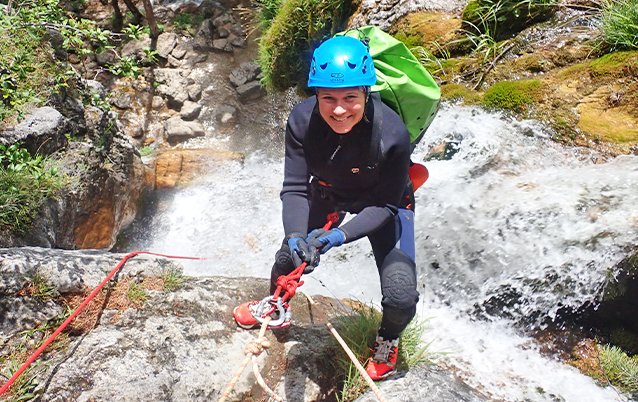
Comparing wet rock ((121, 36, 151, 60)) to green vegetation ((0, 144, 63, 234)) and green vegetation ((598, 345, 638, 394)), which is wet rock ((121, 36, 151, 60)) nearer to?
green vegetation ((0, 144, 63, 234))

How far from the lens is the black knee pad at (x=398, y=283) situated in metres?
2.60

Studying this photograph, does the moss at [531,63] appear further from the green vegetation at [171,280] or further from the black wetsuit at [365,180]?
the green vegetation at [171,280]

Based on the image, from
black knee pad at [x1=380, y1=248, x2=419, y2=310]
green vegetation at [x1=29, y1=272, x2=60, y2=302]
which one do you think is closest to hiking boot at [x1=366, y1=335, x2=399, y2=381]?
black knee pad at [x1=380, y1=248, x2=419, y2=310]

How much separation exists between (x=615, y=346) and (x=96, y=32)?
481cm

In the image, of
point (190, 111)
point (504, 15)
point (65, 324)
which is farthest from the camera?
point (190, 111)

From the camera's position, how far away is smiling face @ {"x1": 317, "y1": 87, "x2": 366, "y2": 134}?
7.64 ft

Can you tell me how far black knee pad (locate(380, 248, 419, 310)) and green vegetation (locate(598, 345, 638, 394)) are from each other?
1.87m

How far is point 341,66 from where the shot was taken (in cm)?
229

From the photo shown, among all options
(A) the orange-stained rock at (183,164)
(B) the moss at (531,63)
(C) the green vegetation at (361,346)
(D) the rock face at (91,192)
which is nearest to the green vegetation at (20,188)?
(D) the rock face at (91,192)

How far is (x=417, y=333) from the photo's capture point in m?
3.20

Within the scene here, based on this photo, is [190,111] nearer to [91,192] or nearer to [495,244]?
[91,192]

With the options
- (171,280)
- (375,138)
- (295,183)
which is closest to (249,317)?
(171,280)

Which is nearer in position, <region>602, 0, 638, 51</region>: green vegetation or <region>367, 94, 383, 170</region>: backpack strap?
<region>367, 94, 383, 170</region>: backpack strap

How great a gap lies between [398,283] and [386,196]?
1.59ft
